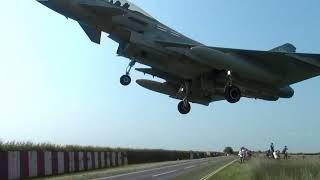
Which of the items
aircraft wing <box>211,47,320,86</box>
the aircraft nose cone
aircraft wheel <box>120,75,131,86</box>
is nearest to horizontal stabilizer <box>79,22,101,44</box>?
the aircraft nose cone

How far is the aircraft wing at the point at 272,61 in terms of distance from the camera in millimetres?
23719

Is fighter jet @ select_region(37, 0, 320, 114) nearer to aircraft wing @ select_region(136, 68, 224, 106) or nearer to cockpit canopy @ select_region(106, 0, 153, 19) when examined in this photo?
cockpit canopy @ select_region(106, 0, 153, 19)

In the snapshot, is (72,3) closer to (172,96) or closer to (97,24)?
(97,24)

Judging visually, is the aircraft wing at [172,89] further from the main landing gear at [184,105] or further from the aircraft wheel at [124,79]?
the aircraft wheel at [124,79]

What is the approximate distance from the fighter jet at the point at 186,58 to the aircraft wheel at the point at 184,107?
1202 mm

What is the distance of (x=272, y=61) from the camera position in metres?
25.1

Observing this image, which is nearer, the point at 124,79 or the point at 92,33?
the point at 124,79

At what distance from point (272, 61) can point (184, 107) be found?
5037 millimetres

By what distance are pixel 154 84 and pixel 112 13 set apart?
562 cm

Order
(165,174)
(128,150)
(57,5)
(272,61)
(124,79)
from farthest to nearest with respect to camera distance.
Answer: (128,150) → (165,174) → (272,61) → (124,79) → (57,5)

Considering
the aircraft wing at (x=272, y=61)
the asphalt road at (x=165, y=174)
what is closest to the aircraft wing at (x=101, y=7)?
the aircraft wing at (x=272, y=61)

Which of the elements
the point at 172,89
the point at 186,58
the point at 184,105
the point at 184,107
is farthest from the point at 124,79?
the point at 184,107

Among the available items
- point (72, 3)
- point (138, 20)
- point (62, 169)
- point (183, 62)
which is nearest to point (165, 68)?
point (183, 62)

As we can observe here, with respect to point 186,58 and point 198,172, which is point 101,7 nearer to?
point 186,58
